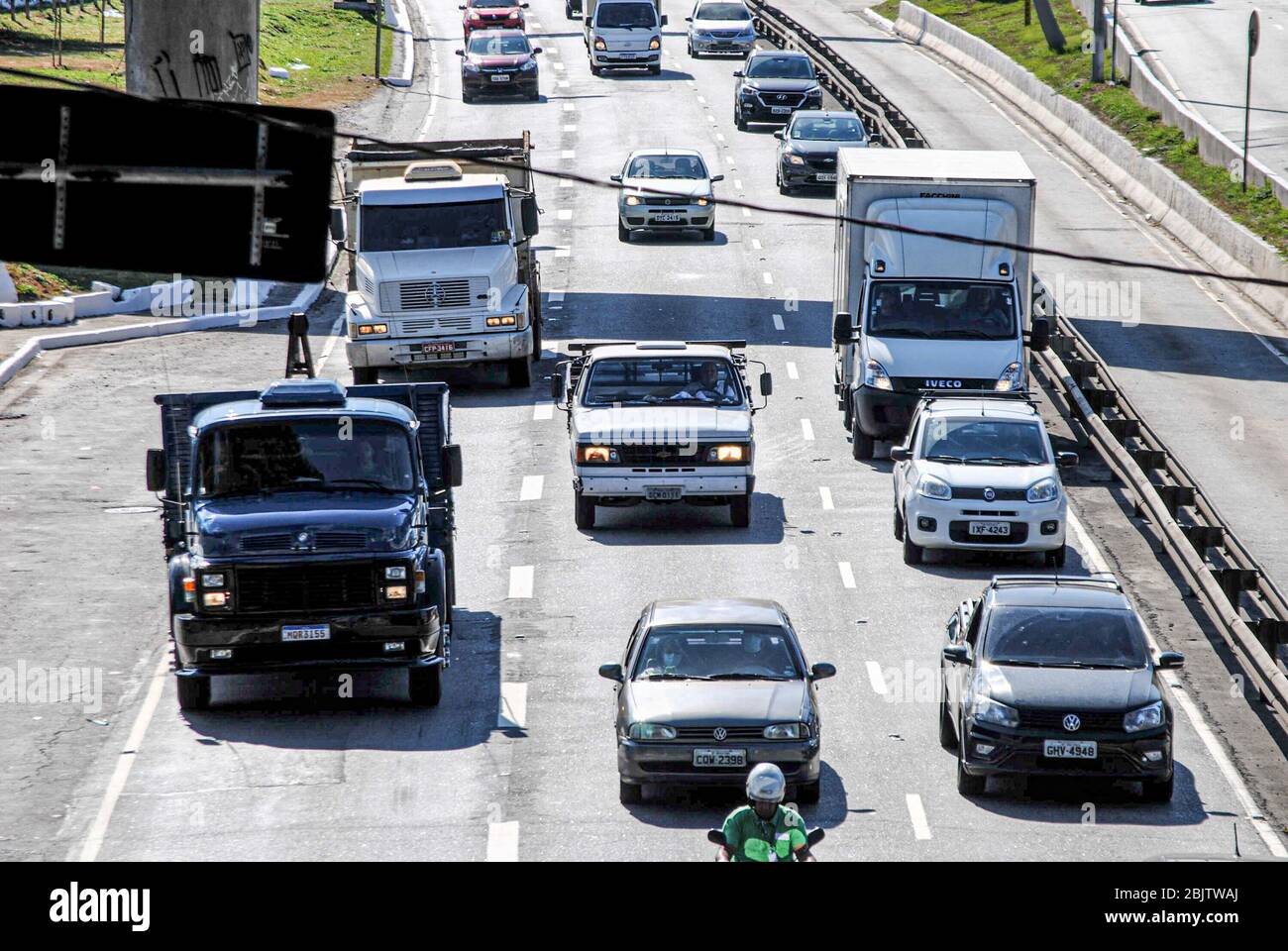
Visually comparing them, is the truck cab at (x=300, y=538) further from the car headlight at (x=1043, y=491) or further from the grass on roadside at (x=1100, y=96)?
the grass on roadside at (x=1100, y=96)

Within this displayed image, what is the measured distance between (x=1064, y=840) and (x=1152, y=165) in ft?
118

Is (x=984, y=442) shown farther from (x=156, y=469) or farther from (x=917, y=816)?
(x=156, y=469)

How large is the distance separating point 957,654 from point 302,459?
6030mm

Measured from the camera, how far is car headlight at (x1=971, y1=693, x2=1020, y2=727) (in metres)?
16.6

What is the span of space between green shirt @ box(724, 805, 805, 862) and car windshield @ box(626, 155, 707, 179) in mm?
32759

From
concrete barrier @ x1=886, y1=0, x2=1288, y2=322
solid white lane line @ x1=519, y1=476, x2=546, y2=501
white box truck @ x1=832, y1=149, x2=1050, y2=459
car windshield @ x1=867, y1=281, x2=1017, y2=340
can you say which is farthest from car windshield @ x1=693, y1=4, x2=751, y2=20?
solid white lane line @ x1=519, y1=476, x2=546, y2=501

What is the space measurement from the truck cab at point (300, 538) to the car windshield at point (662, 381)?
247 inches

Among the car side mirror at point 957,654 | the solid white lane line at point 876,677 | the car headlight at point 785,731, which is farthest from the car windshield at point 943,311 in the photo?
the car headlight at point 785,731

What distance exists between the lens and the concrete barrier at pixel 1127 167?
4081 cm

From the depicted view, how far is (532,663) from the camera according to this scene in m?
20.3

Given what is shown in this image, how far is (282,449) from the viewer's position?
18812 mm

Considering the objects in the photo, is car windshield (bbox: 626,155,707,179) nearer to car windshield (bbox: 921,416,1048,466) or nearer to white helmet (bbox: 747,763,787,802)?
car windshield (bbox: 921,416,1048,466)
